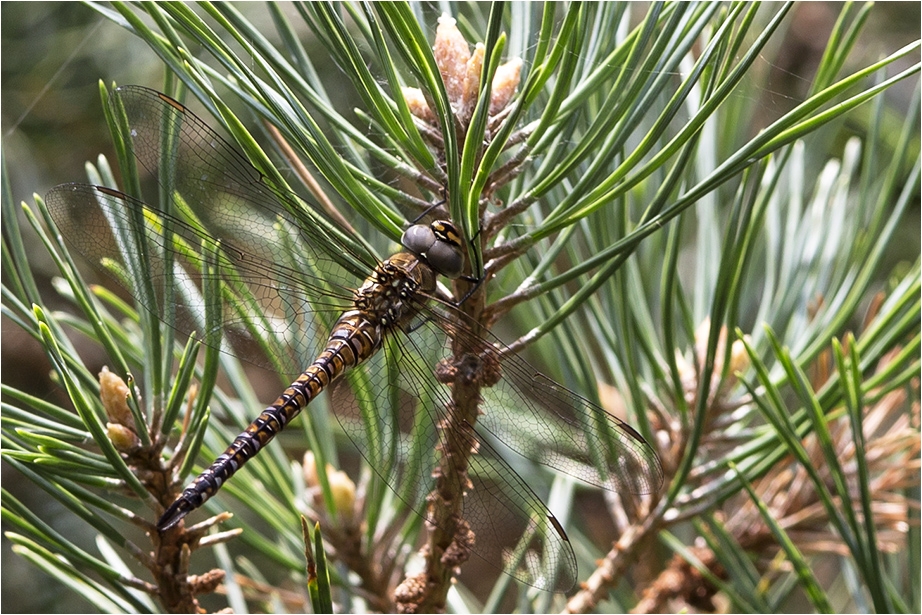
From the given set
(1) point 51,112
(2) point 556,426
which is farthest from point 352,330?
(1) point 51,112

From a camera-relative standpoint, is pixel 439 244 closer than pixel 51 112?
Yes

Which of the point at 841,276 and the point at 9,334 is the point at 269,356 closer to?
the point at 841,276

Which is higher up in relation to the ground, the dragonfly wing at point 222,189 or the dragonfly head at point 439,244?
the dragonfly wing at point 222,189

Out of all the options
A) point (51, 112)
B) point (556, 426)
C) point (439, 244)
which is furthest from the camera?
point (51, 112)

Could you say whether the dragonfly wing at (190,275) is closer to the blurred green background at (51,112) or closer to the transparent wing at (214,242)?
the transparent wing at (214,242)

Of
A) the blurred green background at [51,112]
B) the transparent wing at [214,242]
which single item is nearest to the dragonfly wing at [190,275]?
the transparent wing at [214,242]

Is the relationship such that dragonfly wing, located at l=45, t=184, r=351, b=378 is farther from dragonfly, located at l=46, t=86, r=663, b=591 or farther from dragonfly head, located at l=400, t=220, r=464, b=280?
dragonfly head, located at l=400, t=220, r=464, b=280

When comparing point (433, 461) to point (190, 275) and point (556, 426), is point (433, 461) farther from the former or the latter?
point (190, 275)
